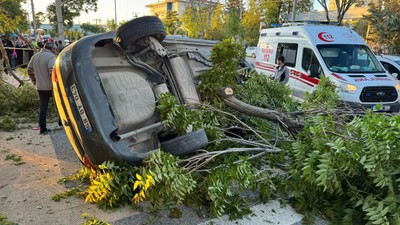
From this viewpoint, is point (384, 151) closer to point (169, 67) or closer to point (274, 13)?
point (169, 67)

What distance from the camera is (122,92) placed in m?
3.37

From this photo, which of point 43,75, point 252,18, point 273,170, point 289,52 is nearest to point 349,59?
point 289,52

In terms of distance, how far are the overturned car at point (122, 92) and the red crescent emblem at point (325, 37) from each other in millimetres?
5378

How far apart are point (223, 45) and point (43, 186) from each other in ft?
9.18

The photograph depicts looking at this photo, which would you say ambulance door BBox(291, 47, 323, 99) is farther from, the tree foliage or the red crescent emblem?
the tree foliage

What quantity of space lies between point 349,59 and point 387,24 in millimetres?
20968

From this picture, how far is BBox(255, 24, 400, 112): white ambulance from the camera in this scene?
7242 millimetres

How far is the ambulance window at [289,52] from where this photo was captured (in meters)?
8.85

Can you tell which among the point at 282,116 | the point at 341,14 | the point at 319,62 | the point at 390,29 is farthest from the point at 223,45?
the point at 390,29

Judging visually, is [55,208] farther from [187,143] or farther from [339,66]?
[339,66]

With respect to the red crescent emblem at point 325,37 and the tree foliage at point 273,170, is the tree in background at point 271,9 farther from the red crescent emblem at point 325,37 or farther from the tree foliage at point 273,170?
the tree foliage at point 273,170

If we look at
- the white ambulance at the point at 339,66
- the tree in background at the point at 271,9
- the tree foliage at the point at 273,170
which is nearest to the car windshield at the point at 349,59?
the white ambulance at the point at 339,66

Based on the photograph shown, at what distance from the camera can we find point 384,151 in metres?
2.34

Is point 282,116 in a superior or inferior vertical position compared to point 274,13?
inferior
